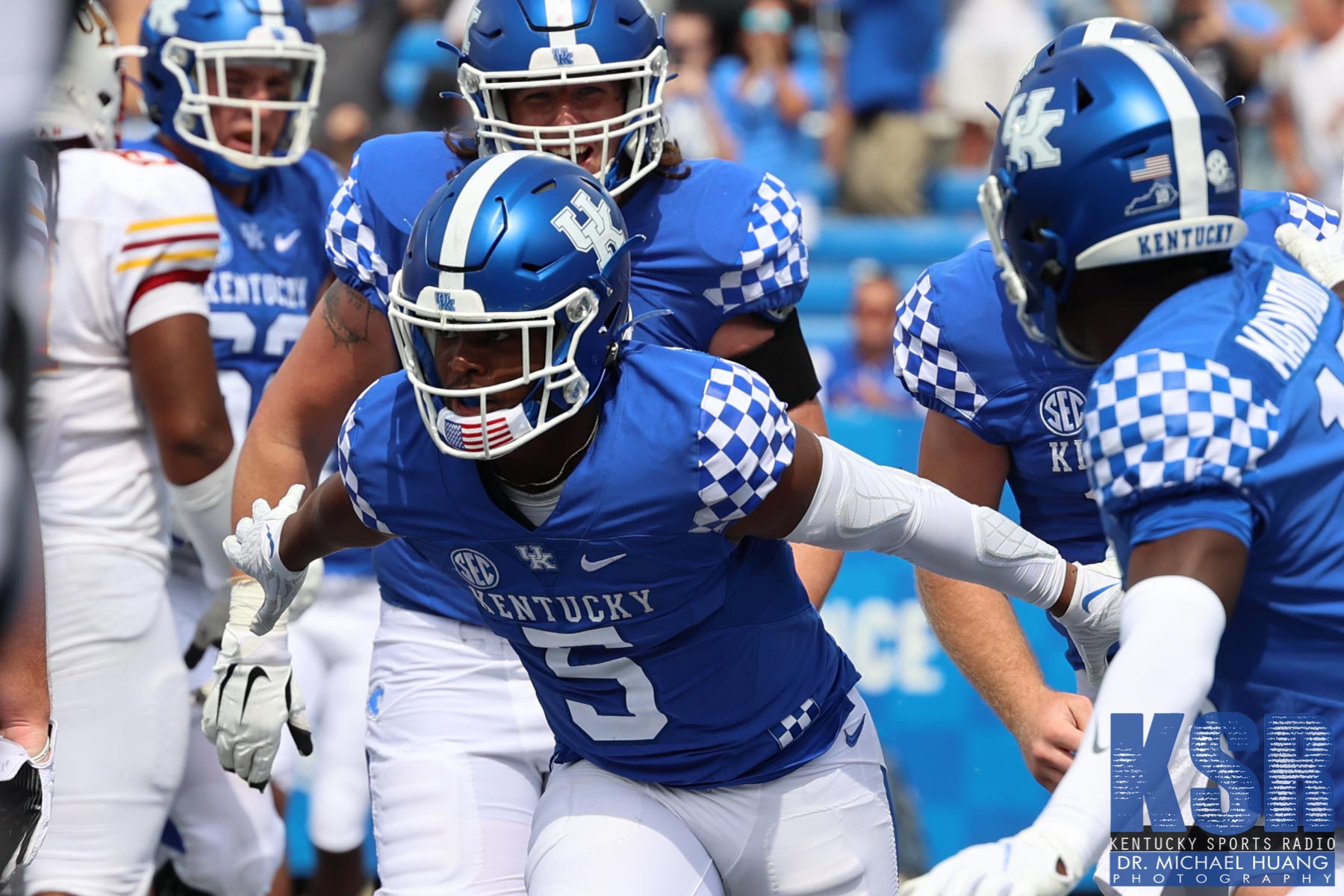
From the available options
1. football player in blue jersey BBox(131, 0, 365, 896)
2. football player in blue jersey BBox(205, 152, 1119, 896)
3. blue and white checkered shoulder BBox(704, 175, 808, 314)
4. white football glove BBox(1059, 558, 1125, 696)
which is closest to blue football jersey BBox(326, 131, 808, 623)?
blue and white checkered shoulder BBox(704, 175, 808, 314)

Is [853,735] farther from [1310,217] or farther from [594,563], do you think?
[1310,217]

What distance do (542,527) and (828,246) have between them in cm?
640

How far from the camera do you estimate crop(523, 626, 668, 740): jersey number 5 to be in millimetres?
2641

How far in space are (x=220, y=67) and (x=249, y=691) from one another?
2048 millimetres

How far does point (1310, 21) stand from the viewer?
756 cm

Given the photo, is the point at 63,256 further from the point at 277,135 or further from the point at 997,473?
the point at 997,473

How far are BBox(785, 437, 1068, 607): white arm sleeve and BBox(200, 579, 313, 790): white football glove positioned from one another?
4.03 ft

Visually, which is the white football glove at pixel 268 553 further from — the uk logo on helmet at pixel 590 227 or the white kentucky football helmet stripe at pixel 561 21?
the white kentucky football helmet stripe at pixel 561 21

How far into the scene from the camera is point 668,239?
3145 mm

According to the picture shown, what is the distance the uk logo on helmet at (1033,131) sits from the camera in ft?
7.16

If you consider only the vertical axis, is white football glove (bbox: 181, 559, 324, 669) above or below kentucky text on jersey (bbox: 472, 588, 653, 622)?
below

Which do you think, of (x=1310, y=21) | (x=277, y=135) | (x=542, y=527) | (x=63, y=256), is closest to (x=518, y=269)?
(x=542, y=527)

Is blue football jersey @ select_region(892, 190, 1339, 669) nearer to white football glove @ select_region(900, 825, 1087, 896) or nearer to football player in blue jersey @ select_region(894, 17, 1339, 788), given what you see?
football player in blue jersey @ select_region(894, 17, 1339, 788)

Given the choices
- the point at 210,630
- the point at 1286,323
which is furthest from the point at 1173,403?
the point at 210,630
